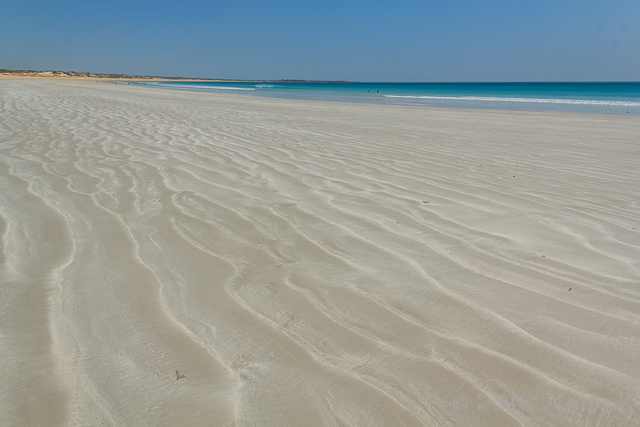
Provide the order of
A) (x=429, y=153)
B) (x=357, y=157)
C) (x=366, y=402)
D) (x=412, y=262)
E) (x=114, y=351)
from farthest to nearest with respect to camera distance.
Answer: (x=429, y=153), (x=357, y=157), (x=412, y=262), (x=114, y=351), (x=366, y=402)

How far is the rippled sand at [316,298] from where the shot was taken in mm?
1279

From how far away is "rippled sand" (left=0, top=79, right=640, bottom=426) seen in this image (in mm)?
1279

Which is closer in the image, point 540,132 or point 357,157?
point 357,157

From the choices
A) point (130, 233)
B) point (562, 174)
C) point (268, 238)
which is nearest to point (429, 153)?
point (562, 174)

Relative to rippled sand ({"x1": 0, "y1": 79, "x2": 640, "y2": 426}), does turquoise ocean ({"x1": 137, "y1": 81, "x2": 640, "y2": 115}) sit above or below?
below

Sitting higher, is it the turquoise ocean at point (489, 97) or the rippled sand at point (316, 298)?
the rippled sand at point (316, 298)

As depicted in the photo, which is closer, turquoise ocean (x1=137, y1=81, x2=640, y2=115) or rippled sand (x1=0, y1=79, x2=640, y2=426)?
rippled sand (x1=0, y1=79, x2=640, y2=426)

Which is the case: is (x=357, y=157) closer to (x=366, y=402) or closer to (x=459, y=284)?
(x=459, y=284)

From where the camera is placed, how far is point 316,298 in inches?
72.4

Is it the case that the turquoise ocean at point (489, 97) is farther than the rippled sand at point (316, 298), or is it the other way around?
the turquoise ocean at point (489, 97)

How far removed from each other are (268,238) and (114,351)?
111cm

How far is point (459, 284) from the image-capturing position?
6.49 ft

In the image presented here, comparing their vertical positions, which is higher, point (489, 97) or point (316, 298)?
point (316, 298)

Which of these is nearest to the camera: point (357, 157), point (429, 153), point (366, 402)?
point (366, 402)
